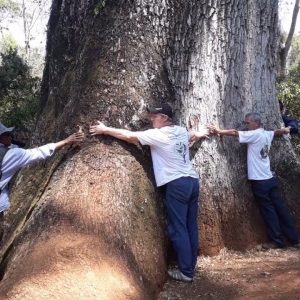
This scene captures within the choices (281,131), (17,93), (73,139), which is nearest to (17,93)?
(17,93)

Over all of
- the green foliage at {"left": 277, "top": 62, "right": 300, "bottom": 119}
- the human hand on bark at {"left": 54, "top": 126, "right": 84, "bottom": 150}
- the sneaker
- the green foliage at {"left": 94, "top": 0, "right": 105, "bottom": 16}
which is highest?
the green foliage at {"left": 94, "top": 0, "right": 105, "bottom": 16}

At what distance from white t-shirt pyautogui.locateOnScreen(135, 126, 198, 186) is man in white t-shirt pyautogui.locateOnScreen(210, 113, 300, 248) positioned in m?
1.02

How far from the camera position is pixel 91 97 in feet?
19.0

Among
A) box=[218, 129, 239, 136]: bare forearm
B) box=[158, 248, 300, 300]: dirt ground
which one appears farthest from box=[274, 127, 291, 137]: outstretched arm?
box=[158, 248, 300, 300]: dirt ground

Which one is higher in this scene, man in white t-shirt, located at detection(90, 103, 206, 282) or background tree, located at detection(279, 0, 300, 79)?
background tree, located at detection(279, 0, 300, 79)

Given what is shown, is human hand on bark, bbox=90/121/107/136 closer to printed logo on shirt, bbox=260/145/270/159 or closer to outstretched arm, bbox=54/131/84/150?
outstretched arm, bbox=54/131/84/150

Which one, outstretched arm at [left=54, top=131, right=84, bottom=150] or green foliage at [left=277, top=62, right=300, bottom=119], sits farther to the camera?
green foliage at [left=277, top=62, right=300, bottom=119]

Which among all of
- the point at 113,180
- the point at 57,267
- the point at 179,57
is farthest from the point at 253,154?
the point at 57,267

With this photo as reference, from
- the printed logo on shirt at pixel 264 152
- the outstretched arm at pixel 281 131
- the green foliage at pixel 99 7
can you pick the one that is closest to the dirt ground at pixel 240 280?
the printed logo on shirt at pixel 264 152

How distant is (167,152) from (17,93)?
13.0 meters

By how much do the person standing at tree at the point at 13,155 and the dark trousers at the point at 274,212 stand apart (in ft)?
8.75

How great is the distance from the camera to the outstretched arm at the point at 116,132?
553cm

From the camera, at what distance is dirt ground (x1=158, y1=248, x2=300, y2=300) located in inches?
202

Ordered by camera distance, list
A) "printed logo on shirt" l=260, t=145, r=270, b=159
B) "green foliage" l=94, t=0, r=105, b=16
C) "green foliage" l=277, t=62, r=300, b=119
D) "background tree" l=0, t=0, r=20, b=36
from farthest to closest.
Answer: "background tree" l=0, t=0, r=20, b=36
"green foliage" l=277, t=62, r=300, b=119
"printed logo on shirt" l=260, t=145, r=270, b=159
"green foliage" l=94, t=0, r=105, b=16
